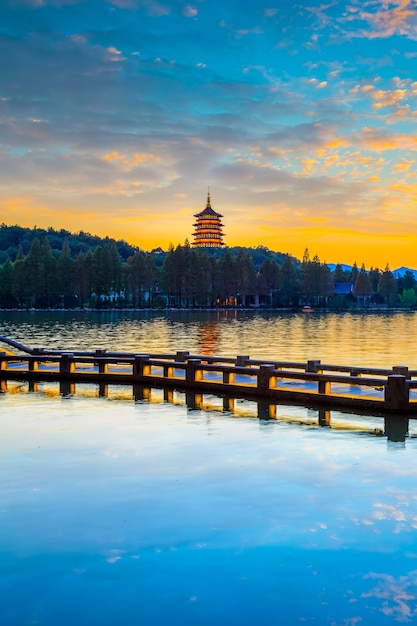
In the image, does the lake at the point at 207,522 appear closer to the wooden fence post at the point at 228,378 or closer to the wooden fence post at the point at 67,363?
the wooden fence post at the point at 228,378

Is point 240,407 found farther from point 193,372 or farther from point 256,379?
point 256,379

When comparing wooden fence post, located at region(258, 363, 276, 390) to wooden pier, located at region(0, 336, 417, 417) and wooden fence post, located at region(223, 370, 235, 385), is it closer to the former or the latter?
wooden pier, located at region(0, 336, 417, 417)

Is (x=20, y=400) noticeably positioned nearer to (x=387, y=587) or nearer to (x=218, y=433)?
(x=218, y=433)

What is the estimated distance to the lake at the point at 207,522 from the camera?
7566mm

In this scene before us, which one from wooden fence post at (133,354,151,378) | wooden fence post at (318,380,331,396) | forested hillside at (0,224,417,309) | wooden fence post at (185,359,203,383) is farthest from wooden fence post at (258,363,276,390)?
forested hillside at (0,224,417,309)

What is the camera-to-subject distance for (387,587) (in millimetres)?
7988

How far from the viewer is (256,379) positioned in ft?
81.3

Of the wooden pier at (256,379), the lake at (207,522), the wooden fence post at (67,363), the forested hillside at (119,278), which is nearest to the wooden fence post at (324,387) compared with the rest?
the wooden pier at (256,379)

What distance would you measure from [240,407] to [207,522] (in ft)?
35.1

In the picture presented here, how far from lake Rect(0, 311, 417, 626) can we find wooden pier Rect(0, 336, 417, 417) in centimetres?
117

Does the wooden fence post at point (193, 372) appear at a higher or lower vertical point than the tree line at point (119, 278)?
lower

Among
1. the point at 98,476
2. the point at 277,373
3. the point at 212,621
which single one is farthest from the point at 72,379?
the point at 212,621

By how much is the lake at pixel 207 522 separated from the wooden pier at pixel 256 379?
3.85 feet

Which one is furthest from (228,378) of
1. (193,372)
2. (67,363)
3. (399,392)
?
(67,363)
